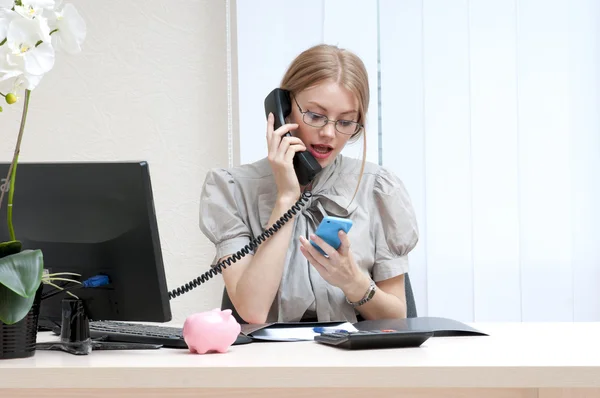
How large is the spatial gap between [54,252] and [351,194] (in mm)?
913

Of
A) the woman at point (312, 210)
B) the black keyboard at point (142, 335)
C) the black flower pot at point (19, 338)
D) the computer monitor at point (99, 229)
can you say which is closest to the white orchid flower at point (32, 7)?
the computer monitor at point (99, 229)

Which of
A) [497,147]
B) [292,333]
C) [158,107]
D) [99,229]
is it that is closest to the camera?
[99,229]

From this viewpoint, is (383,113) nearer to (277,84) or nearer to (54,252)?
(277,84)

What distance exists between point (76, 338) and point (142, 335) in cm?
11

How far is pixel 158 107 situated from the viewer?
2.70 meters

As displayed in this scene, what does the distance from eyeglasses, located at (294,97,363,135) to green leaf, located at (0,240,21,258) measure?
976mm

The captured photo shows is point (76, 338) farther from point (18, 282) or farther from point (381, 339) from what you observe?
point (381, 339)

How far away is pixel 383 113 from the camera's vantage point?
2.53 m

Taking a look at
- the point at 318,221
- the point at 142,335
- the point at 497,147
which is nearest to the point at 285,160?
the point at 318,221

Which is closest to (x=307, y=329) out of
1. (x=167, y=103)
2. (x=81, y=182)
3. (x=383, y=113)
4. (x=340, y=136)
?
(x=81, y=182)

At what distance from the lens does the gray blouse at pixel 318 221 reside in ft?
6.07

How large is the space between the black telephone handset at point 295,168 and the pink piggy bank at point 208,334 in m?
0.55

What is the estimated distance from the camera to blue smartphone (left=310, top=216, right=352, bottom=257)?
1461 millimetres

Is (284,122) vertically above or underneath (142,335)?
above
